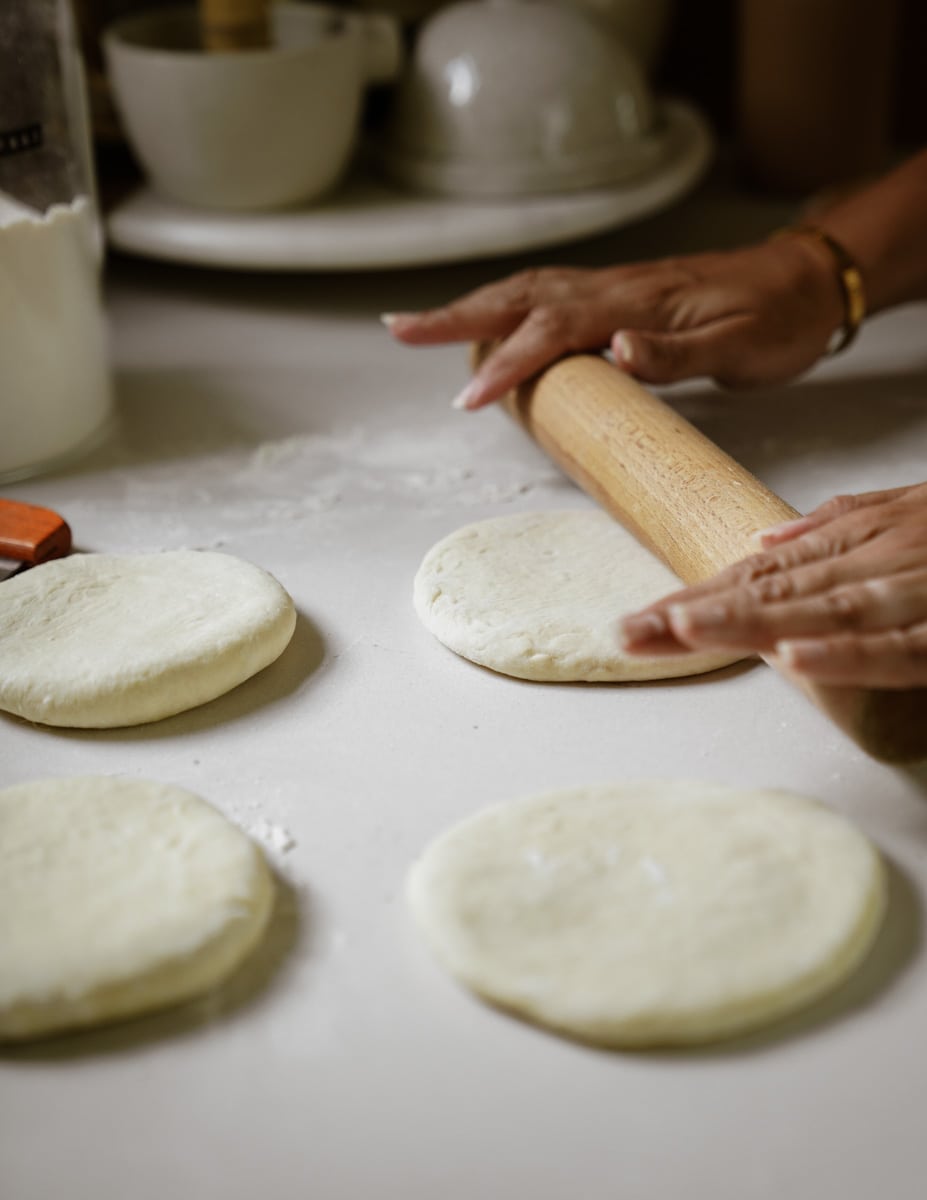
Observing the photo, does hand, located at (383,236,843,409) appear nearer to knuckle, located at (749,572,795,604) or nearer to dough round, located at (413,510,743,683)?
dough round, located at (413,510,743,683)

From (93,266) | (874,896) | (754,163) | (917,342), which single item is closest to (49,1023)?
(874,896)

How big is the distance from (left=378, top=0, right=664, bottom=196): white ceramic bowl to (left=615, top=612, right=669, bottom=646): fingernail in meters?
1.11

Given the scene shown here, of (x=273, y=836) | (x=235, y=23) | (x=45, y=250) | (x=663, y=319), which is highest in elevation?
(x=235, y=23)

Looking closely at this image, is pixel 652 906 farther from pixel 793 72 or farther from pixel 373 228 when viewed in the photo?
pixel 793 72

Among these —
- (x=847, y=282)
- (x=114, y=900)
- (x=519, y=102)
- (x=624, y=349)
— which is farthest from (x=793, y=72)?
(x=114, y=900)

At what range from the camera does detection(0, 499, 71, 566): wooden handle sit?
117 centimetres

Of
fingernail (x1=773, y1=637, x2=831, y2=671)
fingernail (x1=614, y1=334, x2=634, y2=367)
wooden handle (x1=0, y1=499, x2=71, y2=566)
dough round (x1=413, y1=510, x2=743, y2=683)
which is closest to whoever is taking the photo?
fingernail (x1=773, y1=637, x2=831, y2=671)

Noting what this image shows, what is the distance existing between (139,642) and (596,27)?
1.21 meters

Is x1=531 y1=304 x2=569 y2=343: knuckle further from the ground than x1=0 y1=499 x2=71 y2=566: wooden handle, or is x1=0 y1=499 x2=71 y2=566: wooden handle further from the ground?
x1=531 y1=304 x2=569 y2=343: knuckle

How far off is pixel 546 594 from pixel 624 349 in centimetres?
37

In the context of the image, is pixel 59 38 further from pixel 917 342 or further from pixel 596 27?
pixel 917 342

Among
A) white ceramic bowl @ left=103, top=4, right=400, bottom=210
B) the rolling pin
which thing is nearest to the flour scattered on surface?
the rolling pin

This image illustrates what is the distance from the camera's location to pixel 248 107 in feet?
5.34

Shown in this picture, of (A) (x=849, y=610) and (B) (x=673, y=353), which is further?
(B) (x=673, y=353)
